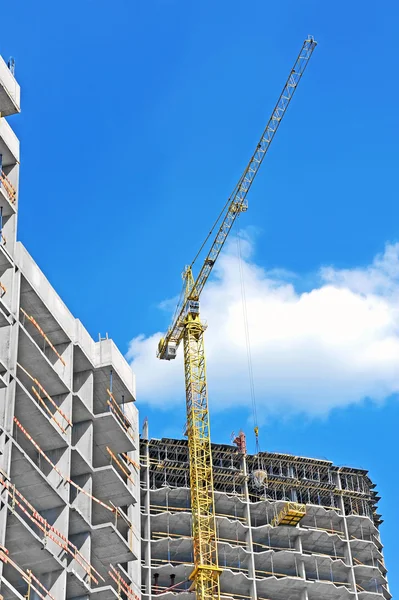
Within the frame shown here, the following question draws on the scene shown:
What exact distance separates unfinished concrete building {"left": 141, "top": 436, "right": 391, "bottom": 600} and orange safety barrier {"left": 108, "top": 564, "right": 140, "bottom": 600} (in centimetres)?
2867

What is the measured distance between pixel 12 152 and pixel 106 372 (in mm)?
14563

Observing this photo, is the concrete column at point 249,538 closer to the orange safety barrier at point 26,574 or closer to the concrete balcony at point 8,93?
the orange safety barrier at point 26,574

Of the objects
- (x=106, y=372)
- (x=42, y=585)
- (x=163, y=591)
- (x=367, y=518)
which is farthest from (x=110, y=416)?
(x=367, y=518)

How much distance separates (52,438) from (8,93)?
1822cm

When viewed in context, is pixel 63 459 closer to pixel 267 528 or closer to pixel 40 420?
pixel 40 420

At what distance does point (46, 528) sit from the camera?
196 ft

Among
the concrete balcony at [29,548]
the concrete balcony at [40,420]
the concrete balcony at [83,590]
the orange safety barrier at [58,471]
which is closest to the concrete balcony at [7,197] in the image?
the concrete balcony at [40,420]

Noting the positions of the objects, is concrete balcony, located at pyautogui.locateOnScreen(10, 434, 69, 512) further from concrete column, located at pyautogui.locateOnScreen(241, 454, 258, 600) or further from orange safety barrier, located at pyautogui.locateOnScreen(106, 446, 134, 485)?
concrete column, located at pyautogui.locateOnScreen(241, 454, 258, 600)

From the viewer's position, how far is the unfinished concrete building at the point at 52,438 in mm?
56406

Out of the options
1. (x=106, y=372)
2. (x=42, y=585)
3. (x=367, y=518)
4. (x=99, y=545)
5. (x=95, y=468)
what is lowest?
(x=42, y=585)

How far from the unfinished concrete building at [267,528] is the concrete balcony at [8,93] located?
4951 centimetres

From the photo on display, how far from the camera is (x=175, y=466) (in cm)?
10750

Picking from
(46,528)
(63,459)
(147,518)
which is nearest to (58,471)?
(63,459)

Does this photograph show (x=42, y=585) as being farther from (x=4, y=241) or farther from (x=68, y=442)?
(x=4, y=241)
